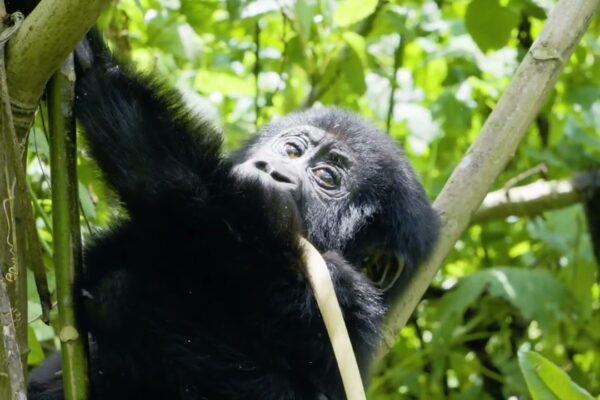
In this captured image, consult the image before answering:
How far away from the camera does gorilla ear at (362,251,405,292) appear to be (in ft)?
8.20

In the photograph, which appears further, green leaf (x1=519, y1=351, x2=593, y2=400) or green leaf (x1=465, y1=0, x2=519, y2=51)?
green leaf (x1=465, y1=0, x2=519, y2=51)

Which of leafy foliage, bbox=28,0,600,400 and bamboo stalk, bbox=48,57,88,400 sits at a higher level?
bamboo stalk, bbox=48,57,88,400

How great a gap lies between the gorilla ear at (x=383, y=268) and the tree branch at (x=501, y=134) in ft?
0.16

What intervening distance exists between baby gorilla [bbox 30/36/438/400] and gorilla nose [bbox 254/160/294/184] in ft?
0.39

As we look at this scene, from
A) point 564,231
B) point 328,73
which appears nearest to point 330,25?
point 328,73

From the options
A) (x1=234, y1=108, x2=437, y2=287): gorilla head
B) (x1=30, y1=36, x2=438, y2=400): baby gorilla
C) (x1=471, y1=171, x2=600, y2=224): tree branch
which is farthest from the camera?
(x1=471, y1=171, x2=600, y2=224): tree branch

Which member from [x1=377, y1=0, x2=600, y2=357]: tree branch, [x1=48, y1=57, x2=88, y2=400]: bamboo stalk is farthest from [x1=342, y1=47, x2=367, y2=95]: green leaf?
[x1=48, y1=57, x2=88, y2=400]: bamboo stalk

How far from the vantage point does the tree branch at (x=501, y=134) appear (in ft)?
8.27

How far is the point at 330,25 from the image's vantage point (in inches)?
143

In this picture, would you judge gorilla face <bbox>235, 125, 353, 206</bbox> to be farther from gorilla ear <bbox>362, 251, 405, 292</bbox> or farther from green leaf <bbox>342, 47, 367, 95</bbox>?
green leaf <bbox>342, 47, 367, 95</bbox>

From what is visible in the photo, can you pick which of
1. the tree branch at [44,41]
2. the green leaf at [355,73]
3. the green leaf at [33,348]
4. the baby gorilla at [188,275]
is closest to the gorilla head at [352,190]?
the baby gorilla at [188,275]

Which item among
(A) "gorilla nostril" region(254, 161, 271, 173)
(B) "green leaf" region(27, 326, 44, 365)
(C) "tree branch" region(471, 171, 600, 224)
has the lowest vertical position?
(C) "tree branch" region(471, 171, 600, 224)

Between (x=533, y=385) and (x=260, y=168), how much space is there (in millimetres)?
971

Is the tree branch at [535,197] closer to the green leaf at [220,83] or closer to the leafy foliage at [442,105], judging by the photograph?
the leafy foliage at [442,105]
